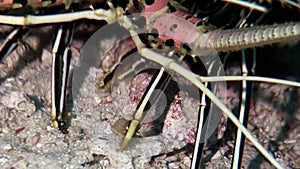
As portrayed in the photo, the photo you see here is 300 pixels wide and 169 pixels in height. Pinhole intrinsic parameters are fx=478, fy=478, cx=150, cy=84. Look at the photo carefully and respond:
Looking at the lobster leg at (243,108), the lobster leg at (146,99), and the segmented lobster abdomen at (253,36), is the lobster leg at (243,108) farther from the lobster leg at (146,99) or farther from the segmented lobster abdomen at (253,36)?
the segmented lobster abdomen at (253,36)

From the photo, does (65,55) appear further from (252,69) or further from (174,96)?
(252,69)

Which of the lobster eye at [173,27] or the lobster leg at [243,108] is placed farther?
the lobster leg at [243,108]

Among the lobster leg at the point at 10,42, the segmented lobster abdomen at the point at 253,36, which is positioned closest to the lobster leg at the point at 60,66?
the lobster leg at the point at 10,42

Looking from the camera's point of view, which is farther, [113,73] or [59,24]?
[113,73]

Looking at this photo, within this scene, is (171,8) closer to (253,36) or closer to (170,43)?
(170,43)

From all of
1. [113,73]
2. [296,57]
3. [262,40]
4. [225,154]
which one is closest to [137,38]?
[113,73]

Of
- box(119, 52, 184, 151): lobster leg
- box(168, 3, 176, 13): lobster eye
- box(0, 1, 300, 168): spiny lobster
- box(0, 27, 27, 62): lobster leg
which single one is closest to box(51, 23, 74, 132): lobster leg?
box(0, 1, 300, 168): spiny lobster

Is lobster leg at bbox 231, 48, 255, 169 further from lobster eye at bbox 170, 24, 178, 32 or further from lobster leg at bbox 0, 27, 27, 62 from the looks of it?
lobster leg at bbox 0, 27, 27, 62
